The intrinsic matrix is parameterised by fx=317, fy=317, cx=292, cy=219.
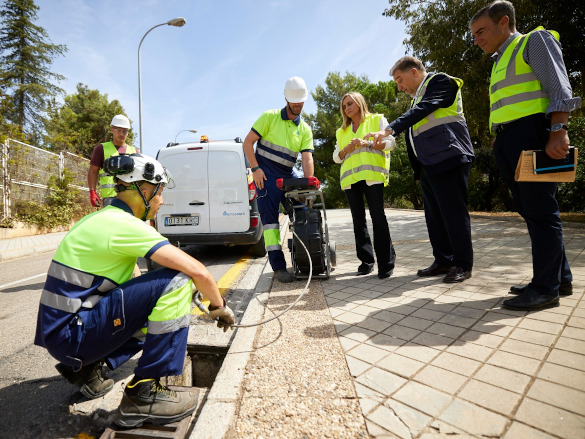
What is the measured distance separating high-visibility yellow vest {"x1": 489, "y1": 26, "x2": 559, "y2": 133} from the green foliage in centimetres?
1319

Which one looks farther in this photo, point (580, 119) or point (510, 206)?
point (510, 206)

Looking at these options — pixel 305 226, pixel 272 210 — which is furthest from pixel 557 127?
pixel 272 210

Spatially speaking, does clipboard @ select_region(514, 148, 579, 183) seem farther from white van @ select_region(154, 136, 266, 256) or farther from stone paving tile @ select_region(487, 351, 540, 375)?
white van @ select_region(154, 136, 266, 256)

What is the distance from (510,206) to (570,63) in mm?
8450

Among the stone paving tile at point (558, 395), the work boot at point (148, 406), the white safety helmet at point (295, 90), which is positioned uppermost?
the white safety helmet at point (295, 90)

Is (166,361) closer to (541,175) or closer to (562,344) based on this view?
(562,344)

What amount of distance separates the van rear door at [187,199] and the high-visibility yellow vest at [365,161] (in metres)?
2.43

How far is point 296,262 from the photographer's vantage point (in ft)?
11.3

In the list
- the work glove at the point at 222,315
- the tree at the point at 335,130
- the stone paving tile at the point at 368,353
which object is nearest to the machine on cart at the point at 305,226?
the stone paving tile at the point at 368,353

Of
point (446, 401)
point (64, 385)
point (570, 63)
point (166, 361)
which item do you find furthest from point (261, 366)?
point (570, 63)

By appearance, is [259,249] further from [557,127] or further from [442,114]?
[557,127]

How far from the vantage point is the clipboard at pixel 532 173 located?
2217mm

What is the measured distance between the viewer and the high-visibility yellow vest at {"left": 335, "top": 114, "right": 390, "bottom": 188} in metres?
3.43

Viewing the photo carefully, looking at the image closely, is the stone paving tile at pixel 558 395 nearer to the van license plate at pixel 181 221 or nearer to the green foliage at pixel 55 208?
the van license plate at pixel 181 221
